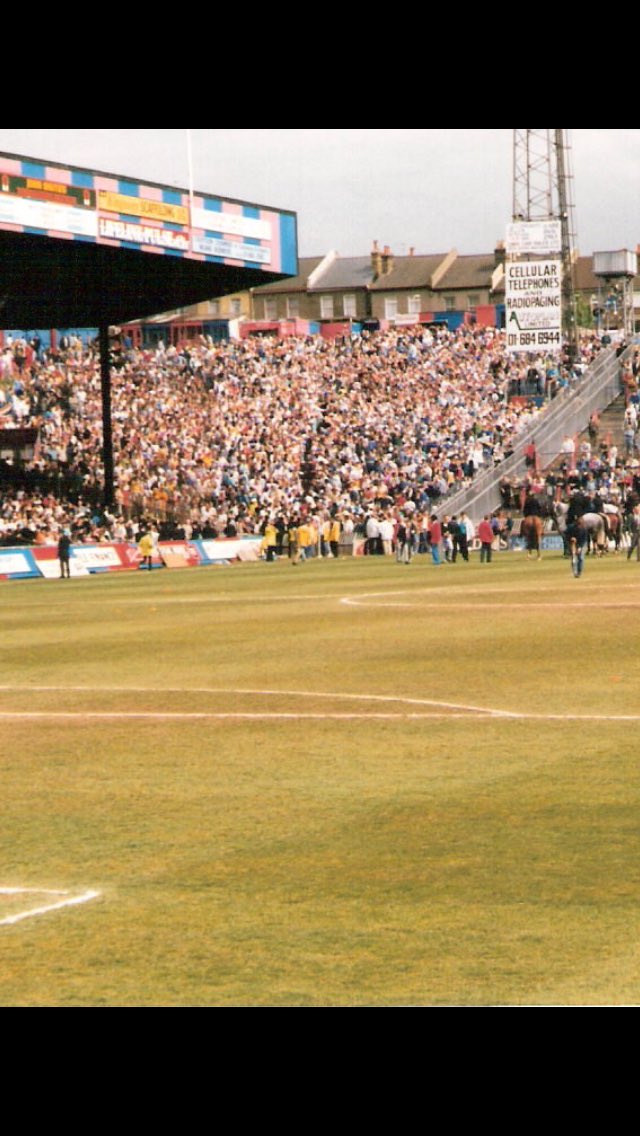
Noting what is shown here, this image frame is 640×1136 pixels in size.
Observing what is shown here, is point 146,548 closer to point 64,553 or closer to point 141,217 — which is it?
point 64,553

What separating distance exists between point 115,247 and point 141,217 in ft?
4.84

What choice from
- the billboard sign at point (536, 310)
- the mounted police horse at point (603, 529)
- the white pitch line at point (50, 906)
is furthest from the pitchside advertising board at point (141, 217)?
the white pitch line at point (50, 906)

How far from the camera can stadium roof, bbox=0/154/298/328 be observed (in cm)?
5234

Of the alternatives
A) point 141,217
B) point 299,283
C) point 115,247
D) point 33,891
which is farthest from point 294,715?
point 299,283

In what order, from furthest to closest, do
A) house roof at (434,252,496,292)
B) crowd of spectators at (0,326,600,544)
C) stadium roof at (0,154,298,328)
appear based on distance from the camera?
house roof at (434,252,496,292), crowd of spectators at (0,326,600,544), stadium roof at (0,154,298,328)

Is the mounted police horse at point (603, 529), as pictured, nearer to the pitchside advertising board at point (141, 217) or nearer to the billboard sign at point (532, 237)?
the pitchside advertising board at point (141, 217)

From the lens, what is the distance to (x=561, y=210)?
84.9 m

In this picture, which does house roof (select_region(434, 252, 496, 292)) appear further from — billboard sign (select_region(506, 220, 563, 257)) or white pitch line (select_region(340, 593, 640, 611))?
white pitch line (select_region(340, 593, 640, 611))

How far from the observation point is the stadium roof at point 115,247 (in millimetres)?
52344

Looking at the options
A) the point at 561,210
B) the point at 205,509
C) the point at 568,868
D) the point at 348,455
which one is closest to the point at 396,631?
the point at 568,868

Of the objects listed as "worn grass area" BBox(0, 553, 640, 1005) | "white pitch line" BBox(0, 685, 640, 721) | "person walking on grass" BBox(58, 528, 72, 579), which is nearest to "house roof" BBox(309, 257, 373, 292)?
"person walking on grass" BBox(58, 528, 72, 579)

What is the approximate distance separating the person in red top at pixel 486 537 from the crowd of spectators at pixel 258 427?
688cm

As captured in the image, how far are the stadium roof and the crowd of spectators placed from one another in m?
3.04
